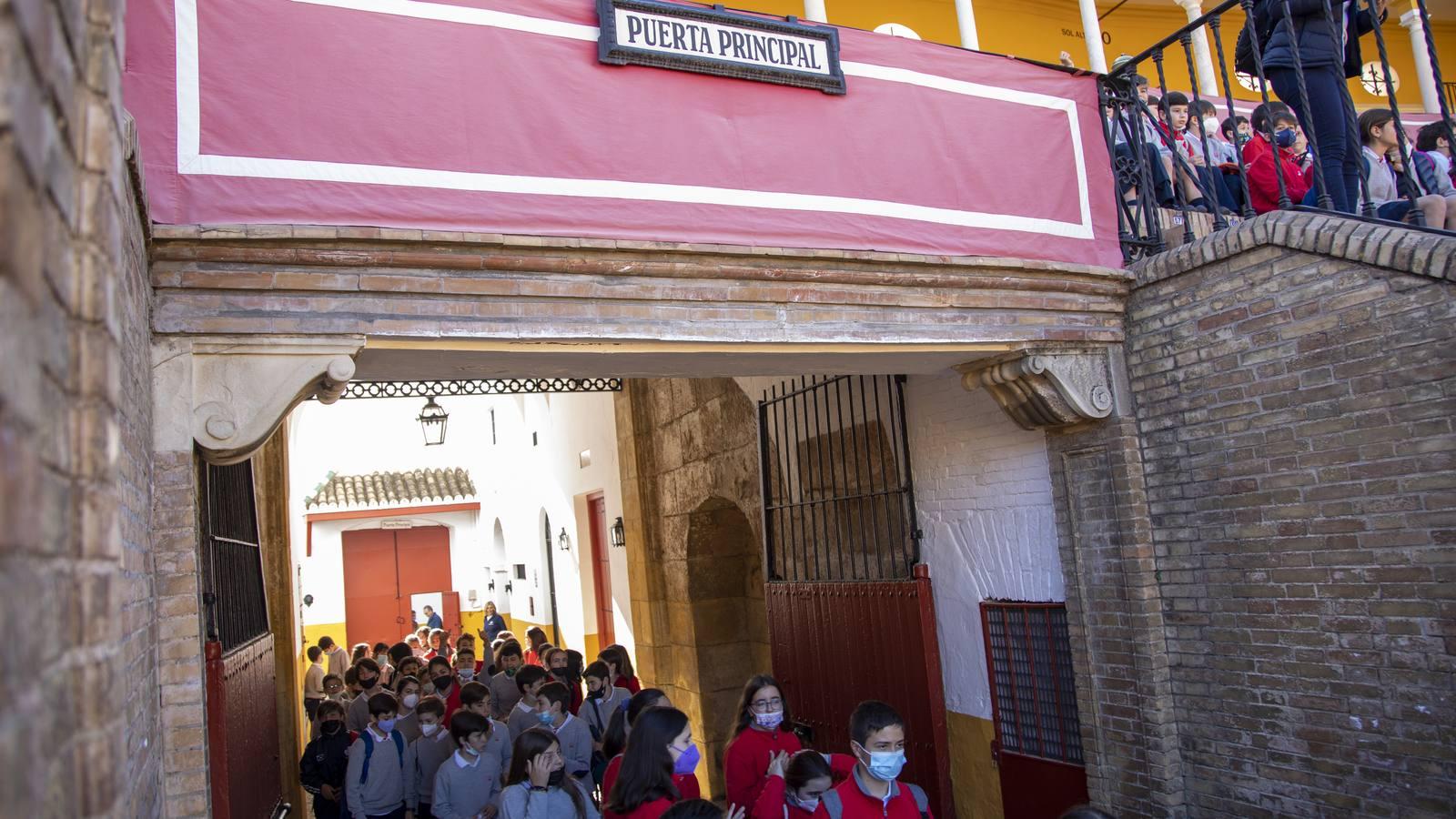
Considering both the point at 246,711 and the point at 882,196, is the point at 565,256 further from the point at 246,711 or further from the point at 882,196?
the point at 246,711

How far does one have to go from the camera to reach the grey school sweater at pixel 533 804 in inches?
165

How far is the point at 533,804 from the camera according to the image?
422 cm

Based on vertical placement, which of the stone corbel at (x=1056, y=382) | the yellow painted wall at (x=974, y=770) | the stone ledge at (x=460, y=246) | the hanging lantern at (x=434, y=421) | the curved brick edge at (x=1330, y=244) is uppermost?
the hanging lantern at (x=434, y=421)

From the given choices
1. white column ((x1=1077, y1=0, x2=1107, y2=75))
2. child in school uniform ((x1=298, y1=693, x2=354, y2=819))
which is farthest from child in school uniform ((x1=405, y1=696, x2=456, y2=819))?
white column ((x1=1077, y1=0, x2=1107, y2=75))

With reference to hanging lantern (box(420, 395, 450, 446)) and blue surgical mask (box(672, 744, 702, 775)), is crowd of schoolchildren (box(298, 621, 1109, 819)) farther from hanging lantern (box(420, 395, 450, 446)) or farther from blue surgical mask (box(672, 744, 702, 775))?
hanging lantern (box(420, 395, 450, 446))

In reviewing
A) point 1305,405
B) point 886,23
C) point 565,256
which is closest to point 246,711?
point 565,256

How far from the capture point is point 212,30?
391 cm

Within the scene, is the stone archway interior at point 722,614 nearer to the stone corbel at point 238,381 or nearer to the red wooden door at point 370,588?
the stone corbel at point 238,381

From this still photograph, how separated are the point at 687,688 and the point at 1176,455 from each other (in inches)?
250

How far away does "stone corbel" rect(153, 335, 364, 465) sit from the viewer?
3.73 m

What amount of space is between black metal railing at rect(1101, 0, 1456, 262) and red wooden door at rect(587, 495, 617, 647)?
29.9 feet

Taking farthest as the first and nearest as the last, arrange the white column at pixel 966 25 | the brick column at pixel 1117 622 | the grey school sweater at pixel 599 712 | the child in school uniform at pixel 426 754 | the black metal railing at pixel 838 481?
the white column at pixel 966 25, the black metal railing at pixel 838 481, the grey school sweater at pixel 599 712, the child in school uniform at pixel 426 754, the brick column at pixel 1117 622

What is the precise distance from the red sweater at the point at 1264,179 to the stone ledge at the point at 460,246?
76.6 inches

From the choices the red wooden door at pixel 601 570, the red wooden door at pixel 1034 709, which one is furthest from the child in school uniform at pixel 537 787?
the red wooden door at pixel 601 570
